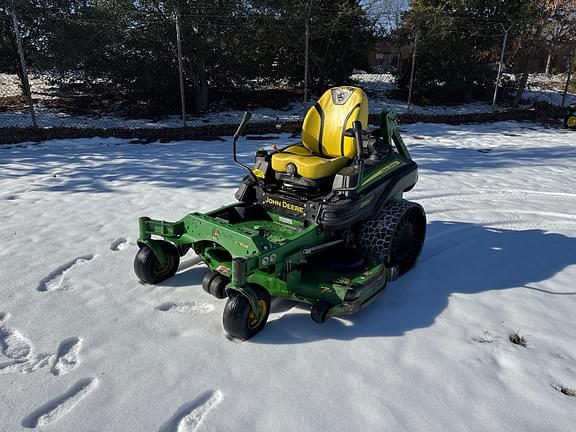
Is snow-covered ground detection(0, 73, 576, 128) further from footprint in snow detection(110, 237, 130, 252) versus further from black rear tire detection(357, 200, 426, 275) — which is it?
black rear tire detection(357, 200, 426, 275)

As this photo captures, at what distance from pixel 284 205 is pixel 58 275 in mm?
2150

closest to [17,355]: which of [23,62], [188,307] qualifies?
[188,307]

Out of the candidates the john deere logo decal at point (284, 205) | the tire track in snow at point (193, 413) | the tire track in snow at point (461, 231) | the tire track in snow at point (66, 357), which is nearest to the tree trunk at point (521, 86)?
the tire track in snow at point (461, 231)

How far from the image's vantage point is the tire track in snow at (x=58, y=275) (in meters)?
4.15

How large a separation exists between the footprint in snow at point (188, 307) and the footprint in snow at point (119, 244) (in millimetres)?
1349

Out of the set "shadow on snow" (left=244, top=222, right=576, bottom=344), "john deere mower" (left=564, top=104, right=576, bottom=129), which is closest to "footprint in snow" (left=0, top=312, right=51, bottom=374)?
"shadow on snow" (left=244, top=222, right=576, bottom=344)

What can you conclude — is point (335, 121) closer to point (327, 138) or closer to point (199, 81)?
point (327, 138)

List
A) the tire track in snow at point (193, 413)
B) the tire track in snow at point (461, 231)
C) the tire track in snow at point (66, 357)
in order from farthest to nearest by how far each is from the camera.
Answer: the tire track in snow at point (461, 231)
the tire track in snow at point (66, 357)
the tire track in snow at point (193, 413)

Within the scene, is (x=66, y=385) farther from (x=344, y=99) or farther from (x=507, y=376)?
(x=344, y=99)

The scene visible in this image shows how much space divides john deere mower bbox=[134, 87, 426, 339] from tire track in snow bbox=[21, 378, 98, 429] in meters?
0.94

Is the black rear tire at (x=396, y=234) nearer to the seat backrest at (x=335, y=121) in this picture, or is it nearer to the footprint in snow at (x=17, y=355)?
the seat backrest at (x=335, y=121)

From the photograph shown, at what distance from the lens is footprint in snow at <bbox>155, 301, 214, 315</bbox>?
380 centimetres

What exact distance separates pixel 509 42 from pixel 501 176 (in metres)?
10.4

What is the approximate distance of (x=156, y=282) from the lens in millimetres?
4211
